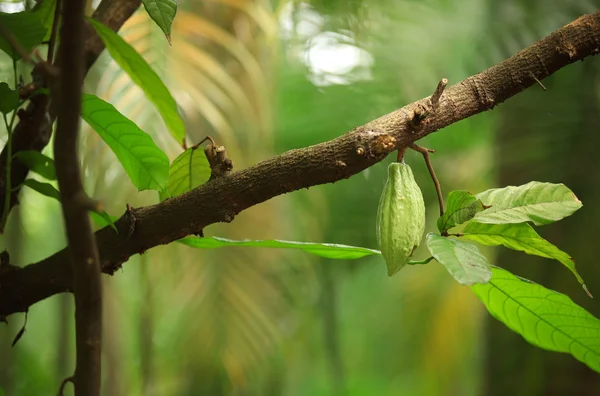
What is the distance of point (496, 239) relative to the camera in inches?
18.8

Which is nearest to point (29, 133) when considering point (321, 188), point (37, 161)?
point (37, 161)

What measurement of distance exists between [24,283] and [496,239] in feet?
1.37

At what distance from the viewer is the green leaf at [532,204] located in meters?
0.47

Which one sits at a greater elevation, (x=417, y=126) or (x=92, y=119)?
(x=92, y=119)

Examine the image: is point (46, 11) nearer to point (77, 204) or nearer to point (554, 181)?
point (77, 204)

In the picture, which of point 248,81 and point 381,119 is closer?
point 381,119

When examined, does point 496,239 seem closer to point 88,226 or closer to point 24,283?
point 88,226

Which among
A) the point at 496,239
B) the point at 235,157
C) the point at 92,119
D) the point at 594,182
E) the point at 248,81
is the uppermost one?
the point at 248,81

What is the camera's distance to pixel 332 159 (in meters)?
0.45

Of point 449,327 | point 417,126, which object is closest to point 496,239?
point 417,126

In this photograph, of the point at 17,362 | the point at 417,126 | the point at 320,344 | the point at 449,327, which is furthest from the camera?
the point at 320,344

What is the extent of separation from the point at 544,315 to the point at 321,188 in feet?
5.80

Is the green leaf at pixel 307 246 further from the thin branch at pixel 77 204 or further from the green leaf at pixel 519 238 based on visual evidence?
the thin branch at pixel 77 204

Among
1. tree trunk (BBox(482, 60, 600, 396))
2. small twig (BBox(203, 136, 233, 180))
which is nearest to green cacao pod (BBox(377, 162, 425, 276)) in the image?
small twig (BBox(203, 136, 233, 180))
